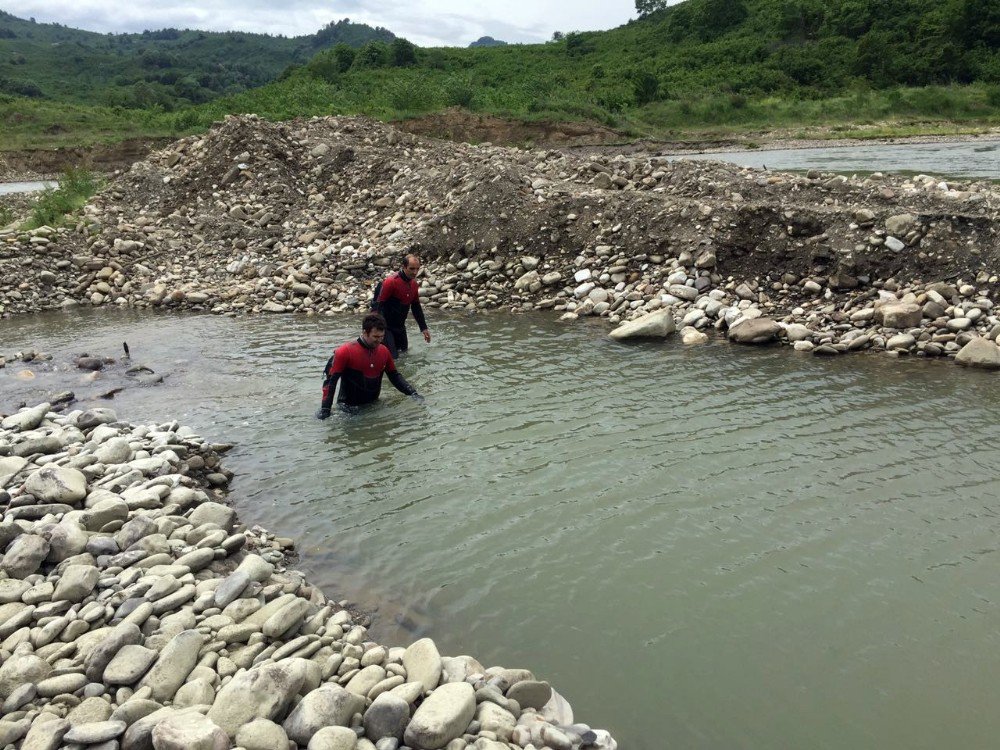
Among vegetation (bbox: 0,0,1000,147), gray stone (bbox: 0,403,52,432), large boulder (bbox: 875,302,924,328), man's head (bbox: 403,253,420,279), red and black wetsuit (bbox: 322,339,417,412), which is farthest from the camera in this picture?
vegetation (bbox: 0,0,1000,147)

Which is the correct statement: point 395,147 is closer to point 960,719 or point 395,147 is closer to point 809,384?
point 809,384

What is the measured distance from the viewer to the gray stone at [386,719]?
3.67m

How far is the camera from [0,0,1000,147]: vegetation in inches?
1654

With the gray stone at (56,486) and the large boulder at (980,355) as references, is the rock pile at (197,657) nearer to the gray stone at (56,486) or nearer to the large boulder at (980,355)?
the gray stone at (56,486)

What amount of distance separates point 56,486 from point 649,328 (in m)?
7.79

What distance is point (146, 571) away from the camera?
4.99 meters

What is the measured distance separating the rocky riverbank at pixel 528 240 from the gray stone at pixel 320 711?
8343mm

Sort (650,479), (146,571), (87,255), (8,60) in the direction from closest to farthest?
(146,571) → (650,479) → (87,255) → (8,60)

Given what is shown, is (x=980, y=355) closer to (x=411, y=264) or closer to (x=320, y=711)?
(x=411, y=264)

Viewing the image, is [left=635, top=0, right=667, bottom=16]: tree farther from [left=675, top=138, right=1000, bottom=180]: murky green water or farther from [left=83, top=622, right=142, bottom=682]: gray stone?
[left=83, top=622, right=142, bottom=682]: gray stone

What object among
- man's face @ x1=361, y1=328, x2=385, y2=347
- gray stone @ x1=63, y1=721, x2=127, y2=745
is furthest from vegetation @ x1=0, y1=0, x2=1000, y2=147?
gray stone @ x1=63, y1=721, x2=127, y2=745

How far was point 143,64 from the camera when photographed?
9900cm

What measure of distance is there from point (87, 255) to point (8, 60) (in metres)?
95.6

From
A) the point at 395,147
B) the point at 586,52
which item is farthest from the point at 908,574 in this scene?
the point at 586,52
